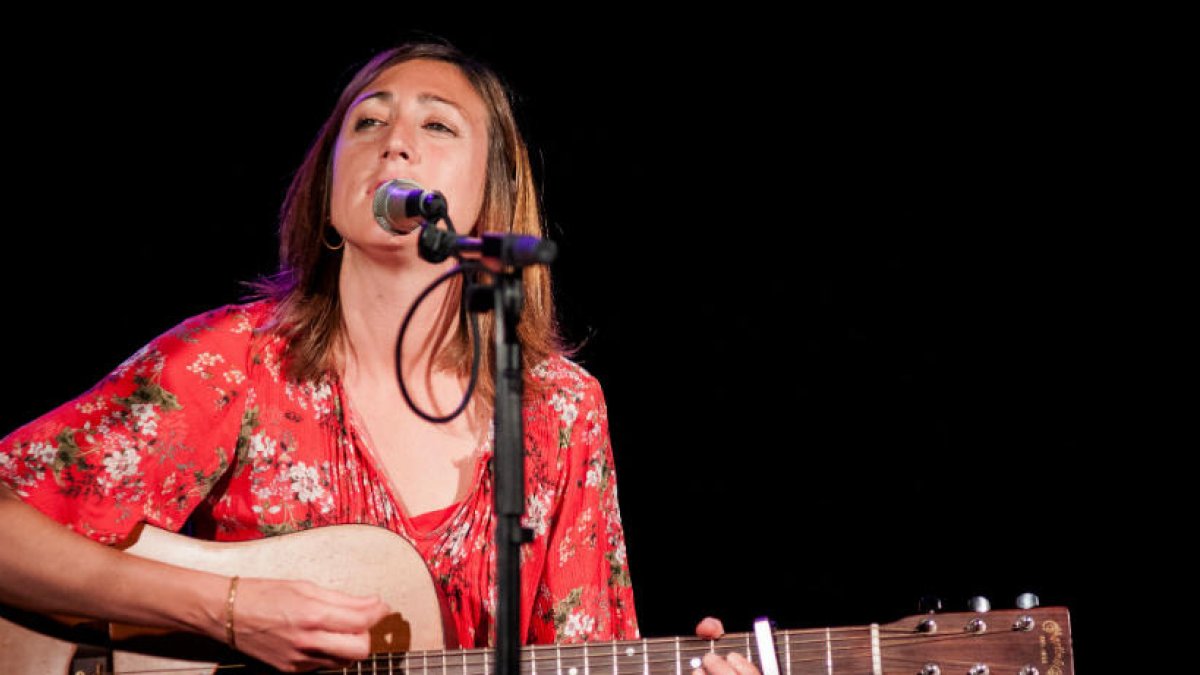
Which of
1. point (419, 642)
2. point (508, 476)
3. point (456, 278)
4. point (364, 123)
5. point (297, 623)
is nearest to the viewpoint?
point (508, 476)

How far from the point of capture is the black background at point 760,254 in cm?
367

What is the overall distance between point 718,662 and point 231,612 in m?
1.12

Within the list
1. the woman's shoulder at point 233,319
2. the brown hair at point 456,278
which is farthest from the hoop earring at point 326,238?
the woman's shoulder at point 233,319

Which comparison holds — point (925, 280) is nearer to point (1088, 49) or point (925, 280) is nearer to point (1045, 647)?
point (1088, 49)

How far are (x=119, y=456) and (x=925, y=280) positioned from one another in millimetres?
2735

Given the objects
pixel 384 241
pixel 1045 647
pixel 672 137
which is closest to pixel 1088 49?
pixel 672 137

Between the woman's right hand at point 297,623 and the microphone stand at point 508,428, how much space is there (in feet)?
2.69

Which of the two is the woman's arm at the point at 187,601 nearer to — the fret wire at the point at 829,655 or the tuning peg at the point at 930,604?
the fret wire at the point at 829,655

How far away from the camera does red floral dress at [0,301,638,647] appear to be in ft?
8.82

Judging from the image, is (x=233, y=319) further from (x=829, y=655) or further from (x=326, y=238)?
(x=829, y=655)

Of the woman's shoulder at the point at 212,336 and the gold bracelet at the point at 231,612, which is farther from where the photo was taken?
the woman's shoulder at the point at 212,336

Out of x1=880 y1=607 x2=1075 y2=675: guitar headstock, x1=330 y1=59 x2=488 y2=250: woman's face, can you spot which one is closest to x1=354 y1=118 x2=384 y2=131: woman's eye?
x1=330 y1=59 x2=488 y2=250: woman's face

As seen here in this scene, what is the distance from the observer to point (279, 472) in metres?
2.92

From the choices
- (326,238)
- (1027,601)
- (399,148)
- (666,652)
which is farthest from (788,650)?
(326,238)
